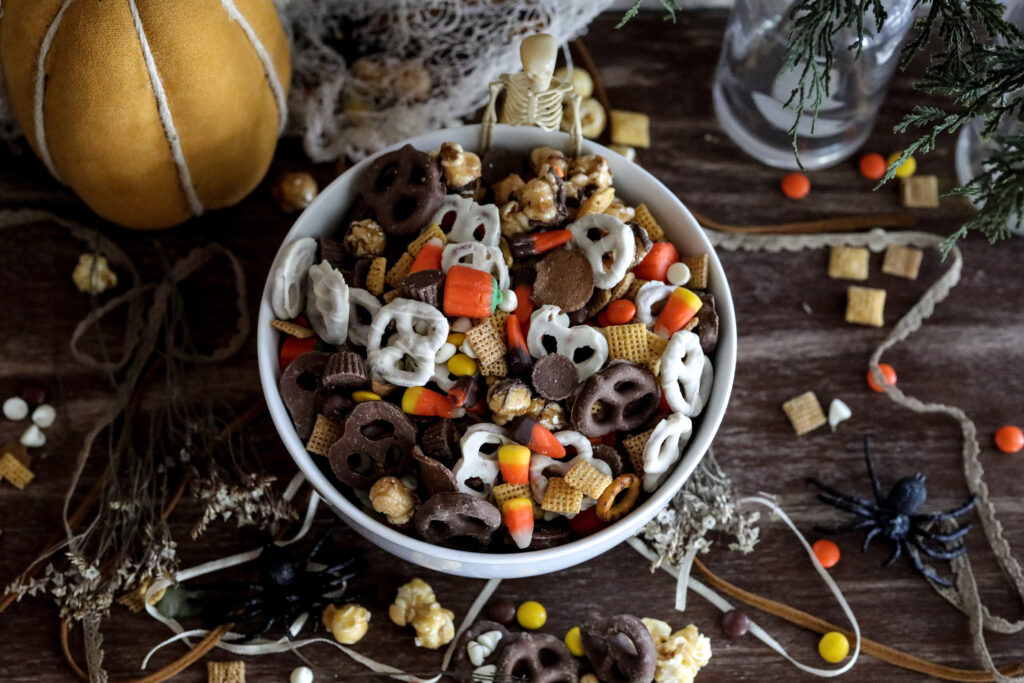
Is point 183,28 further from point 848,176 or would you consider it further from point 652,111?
point 848,176

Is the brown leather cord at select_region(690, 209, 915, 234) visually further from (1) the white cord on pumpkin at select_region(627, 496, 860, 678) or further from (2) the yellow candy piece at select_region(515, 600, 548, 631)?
(2) the yellow candy piece at select_region(515, 600, 548, 631)

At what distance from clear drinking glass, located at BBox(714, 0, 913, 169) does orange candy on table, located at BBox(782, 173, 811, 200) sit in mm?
26

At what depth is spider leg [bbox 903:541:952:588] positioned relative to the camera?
1365 millimetres

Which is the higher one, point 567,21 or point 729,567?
point 567,21

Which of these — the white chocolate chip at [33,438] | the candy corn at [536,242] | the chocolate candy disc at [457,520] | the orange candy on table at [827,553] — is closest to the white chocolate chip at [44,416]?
the white chocolate chip at [33,438]

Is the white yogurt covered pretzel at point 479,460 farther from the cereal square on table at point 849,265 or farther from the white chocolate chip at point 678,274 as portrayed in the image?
the cereal square on table at point 849,265

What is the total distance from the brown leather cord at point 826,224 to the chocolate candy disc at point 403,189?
0.50 m

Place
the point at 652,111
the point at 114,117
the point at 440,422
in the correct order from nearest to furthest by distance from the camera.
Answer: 1. the point at 440,422
2. the point at 114,117
3. the point at 652,111

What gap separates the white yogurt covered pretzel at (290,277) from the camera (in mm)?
1212

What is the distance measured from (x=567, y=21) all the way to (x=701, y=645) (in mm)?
963

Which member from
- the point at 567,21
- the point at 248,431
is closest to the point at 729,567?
the point at 248,431

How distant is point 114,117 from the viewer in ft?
4.19

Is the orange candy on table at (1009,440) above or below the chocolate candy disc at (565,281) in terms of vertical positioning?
below

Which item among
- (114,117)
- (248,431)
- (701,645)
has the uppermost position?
(114,117)
